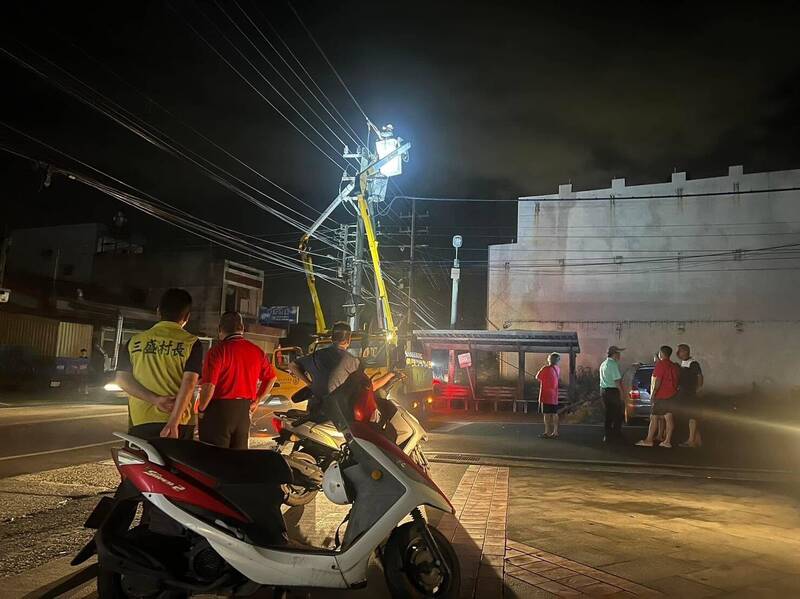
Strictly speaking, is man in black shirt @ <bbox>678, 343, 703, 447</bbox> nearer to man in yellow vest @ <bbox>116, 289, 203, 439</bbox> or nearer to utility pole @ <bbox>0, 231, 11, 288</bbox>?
man in yellow vest @ <bbox>116, 289, 203, 439</bbox>

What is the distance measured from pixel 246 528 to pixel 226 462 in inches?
14.0

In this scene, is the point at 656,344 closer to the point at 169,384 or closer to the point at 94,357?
the point at 94,357

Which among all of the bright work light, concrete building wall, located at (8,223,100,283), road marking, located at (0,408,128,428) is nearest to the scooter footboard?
road marking, located at (0,408,128,428)

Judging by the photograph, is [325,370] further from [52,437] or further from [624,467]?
[52,437]

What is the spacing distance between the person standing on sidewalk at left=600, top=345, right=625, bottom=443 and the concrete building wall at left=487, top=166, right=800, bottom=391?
78.3ft

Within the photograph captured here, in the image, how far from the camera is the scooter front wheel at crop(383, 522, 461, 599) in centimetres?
338

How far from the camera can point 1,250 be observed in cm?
2253

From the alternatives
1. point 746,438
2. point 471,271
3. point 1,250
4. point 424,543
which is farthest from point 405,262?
point 424,543

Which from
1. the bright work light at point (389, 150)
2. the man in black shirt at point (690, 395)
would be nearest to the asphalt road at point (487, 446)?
the man in black shirt at point (690, 395)

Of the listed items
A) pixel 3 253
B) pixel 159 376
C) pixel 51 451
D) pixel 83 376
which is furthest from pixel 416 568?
pixel 3 253

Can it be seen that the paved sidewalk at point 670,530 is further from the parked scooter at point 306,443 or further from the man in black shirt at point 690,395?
the man in black shirt at point 690,395

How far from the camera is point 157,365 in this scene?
13.4 ft

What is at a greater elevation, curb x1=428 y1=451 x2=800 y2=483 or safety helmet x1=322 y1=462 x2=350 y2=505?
safety helmet x1=322 y1=462 x2=350 y2=505

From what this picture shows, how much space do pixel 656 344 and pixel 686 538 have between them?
103 feet
